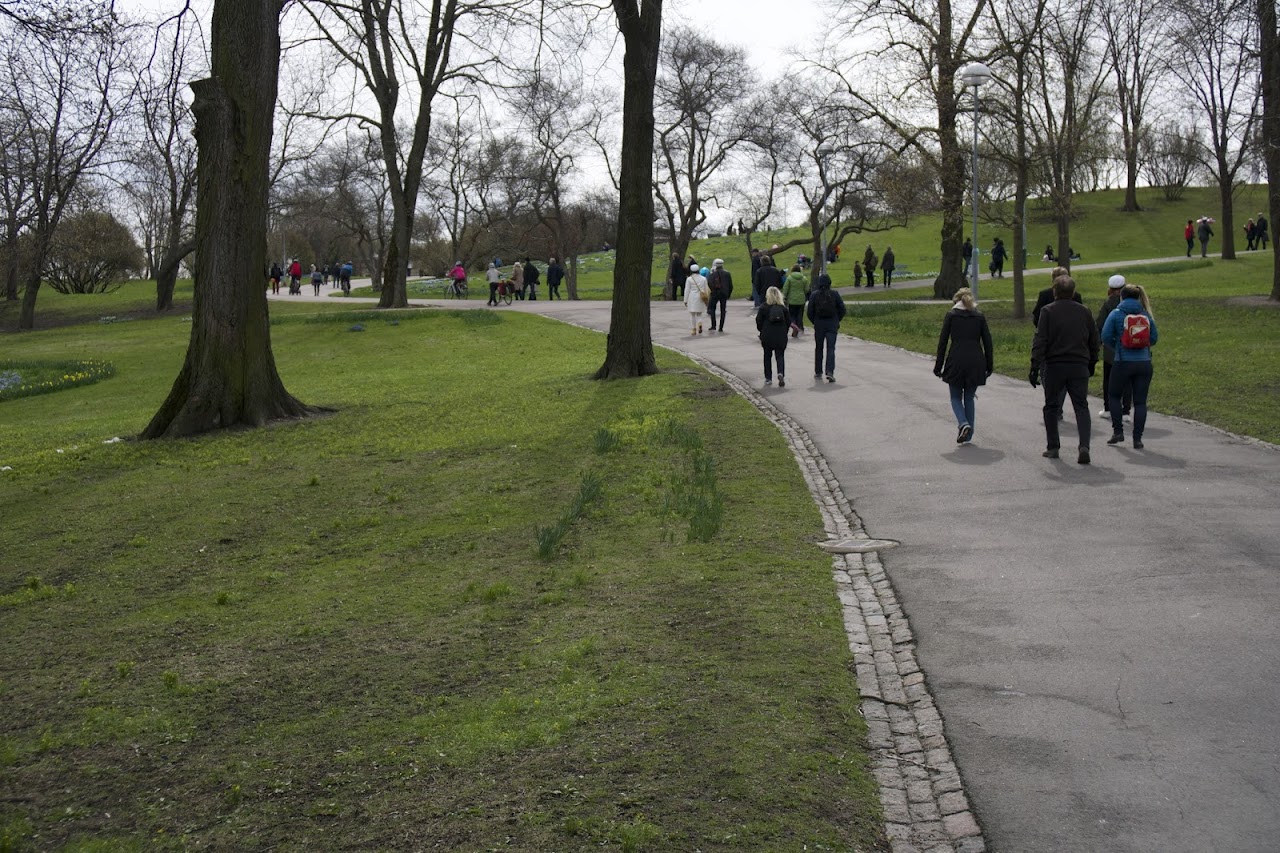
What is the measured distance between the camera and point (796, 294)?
2612 cm

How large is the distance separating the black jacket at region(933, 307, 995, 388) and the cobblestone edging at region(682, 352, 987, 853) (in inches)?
210

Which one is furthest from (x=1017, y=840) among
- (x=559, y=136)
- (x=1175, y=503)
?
(x=559, y=136)

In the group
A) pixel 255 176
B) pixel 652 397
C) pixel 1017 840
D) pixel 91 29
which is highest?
pixel 91 29

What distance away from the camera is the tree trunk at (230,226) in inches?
613

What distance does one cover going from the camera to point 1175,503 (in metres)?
10.3

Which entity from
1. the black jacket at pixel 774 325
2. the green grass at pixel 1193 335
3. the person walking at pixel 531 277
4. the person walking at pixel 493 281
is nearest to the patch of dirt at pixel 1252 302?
the green grass at pixel 1193 335

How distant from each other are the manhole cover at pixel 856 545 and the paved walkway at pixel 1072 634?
20cm

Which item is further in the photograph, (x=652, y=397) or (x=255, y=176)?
(x=652, y=397)

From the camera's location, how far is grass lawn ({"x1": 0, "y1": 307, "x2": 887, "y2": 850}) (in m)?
4.88

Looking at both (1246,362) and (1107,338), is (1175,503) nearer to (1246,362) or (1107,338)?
(1107,338)

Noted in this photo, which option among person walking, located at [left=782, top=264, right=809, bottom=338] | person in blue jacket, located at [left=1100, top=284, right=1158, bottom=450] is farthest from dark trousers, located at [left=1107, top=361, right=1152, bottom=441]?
person walking, located at [left=782, top=264, right=809, bottom=338]

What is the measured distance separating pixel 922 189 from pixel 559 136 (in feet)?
100

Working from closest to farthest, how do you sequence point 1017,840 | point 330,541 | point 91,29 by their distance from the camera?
point 1017,840
point 330,541
point 91,29

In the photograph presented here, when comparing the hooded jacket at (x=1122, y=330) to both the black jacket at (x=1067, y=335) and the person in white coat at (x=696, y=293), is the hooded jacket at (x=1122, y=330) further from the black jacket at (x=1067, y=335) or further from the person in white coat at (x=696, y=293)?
the person in white coat at (x=696, y=293)
